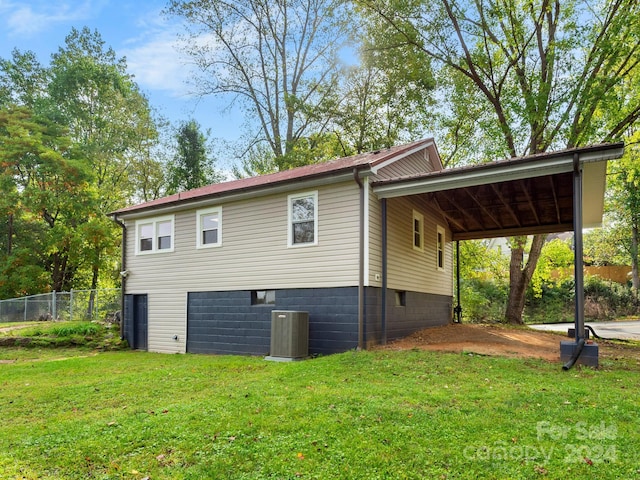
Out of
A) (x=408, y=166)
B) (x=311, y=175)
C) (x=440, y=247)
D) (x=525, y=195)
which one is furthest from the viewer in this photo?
(x=440, y=247)

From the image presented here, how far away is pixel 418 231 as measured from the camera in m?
12.3

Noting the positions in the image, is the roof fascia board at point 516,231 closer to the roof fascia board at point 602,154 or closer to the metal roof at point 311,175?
the metal roof at point 311,175

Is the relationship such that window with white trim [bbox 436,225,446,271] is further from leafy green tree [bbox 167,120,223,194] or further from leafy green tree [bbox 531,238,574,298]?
leafy green tree [bbox 167,120,223,194]

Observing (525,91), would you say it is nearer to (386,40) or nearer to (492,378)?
(386,40)

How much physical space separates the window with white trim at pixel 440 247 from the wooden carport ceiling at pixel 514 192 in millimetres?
502

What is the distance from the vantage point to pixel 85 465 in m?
3.54

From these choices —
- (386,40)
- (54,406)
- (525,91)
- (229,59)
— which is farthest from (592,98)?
(229,59)

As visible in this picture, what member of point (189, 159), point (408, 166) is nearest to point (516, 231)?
point (408, 166)

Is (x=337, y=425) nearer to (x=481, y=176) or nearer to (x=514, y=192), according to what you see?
(x=481, y=176)

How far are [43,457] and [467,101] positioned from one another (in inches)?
761

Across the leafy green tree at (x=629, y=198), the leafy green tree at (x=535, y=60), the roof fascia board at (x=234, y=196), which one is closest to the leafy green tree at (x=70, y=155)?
the roof fascia board at (x=234, y=196)

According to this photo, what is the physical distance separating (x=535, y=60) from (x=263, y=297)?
47.0 ft

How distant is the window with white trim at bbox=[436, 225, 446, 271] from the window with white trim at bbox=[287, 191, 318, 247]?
5403 mm

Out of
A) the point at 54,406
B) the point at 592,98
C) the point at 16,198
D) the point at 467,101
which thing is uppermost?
the point at 467,101
